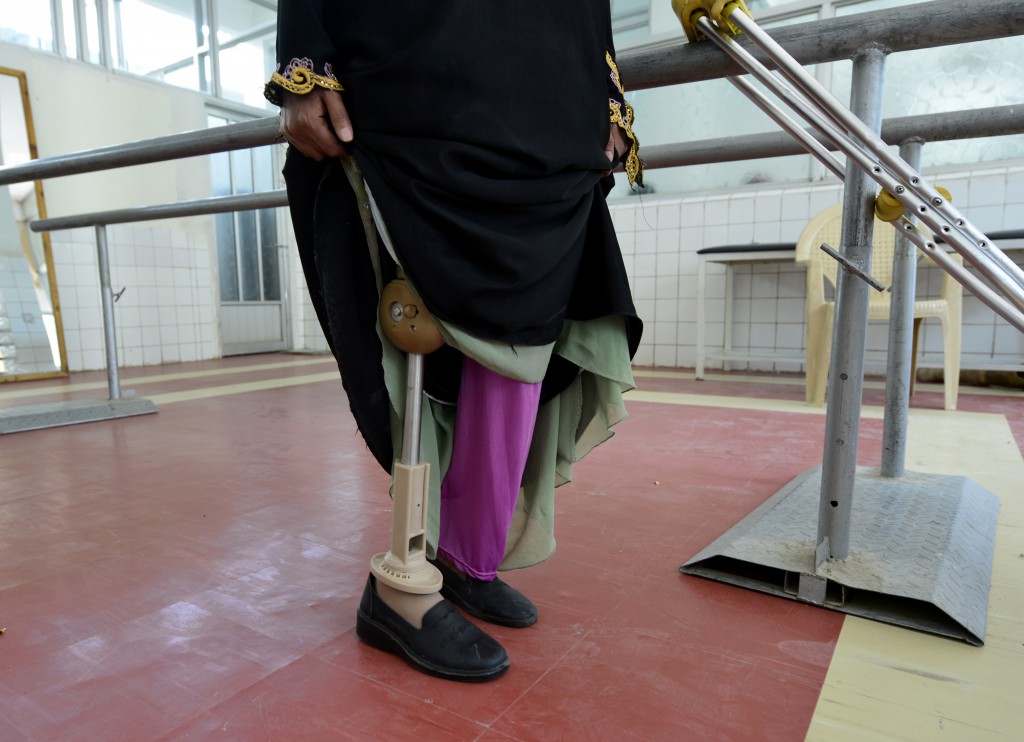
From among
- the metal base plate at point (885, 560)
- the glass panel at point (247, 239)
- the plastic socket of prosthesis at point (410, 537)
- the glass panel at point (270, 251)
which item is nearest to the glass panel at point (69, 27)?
the glass panel at point (247, 239)

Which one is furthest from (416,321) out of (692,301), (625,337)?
(692,301)

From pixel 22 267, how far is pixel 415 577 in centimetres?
462

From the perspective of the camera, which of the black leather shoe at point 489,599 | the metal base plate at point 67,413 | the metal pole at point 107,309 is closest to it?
the black leather shoe at point 489,599

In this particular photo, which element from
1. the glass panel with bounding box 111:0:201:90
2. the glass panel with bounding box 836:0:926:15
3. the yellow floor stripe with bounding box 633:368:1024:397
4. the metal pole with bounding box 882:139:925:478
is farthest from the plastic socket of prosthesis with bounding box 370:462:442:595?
the glass panel with bounding box 111:0:201:90

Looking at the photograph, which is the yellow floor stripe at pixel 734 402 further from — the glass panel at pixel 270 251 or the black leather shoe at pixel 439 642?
the glass panel at pixel 270 251

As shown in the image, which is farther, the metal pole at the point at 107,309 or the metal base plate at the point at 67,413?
the metal pole at the point at 107,309

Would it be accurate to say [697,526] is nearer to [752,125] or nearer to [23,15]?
[752,125]

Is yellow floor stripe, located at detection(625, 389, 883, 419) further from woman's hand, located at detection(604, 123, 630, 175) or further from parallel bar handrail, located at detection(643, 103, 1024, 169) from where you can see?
woman's hand, located at detection(604, 123, 630, 175)

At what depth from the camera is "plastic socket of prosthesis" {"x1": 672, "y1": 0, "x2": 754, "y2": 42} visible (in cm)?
79

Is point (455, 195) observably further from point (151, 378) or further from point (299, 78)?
point (151, 378)

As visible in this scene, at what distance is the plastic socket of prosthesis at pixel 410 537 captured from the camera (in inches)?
31.9

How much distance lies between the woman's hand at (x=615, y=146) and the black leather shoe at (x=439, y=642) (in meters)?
0.62

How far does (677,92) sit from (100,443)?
13.3 ft

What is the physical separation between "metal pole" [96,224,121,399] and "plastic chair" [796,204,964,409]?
2990 millimetres
